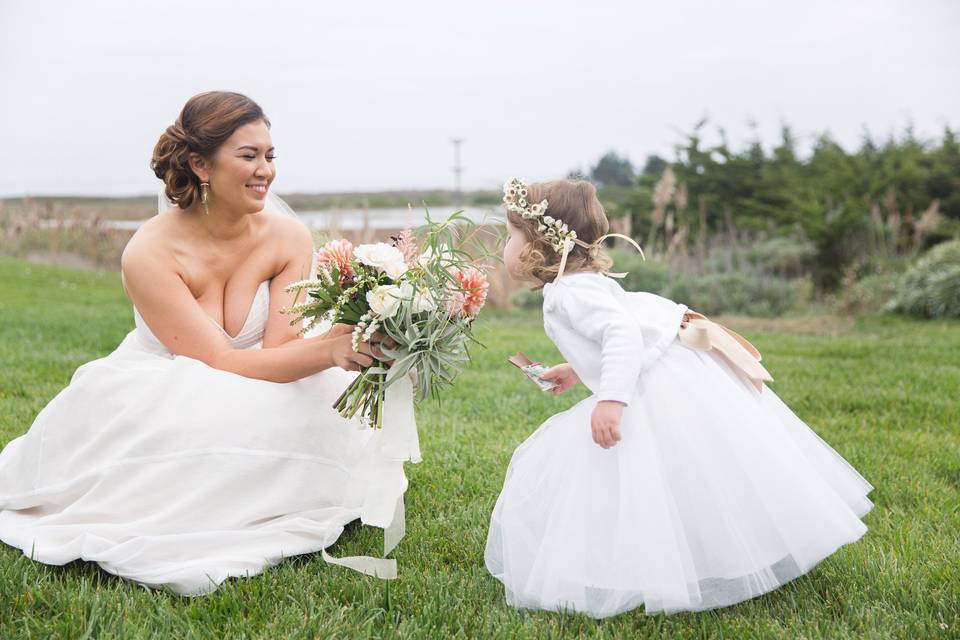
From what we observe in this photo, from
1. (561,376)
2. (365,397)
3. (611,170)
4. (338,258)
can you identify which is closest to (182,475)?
(365,397)

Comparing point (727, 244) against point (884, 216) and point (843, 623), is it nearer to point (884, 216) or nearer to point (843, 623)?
point (884, 216)

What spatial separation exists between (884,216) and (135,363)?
43.3ft

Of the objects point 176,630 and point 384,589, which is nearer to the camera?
point 176,630

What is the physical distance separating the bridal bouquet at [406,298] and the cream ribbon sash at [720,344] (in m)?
0.72

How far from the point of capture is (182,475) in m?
3.18

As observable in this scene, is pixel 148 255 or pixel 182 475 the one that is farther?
pixel 148 255

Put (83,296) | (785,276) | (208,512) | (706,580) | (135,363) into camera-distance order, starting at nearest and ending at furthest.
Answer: (706,580) < (208,512) < (135,363) < (83,296) < (785,276)

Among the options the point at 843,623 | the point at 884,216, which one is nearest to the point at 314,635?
the point at 843,623

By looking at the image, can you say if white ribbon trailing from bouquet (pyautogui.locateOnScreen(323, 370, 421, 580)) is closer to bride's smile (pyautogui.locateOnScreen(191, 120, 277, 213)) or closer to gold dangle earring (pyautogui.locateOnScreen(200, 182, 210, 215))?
bride's smile (pyautogui.locateOnScreen(191, 120, 277, 213))

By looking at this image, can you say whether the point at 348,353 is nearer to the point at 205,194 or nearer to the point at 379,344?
the point at 379,344

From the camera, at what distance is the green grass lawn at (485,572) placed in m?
2.67

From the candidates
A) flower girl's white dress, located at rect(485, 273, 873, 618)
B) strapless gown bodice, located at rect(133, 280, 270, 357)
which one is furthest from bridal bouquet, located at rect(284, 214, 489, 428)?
strapless gown bodice, located at rect(133, 280, 270, 357)

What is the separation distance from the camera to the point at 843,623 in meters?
2.69

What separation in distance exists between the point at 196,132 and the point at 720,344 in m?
2.12
